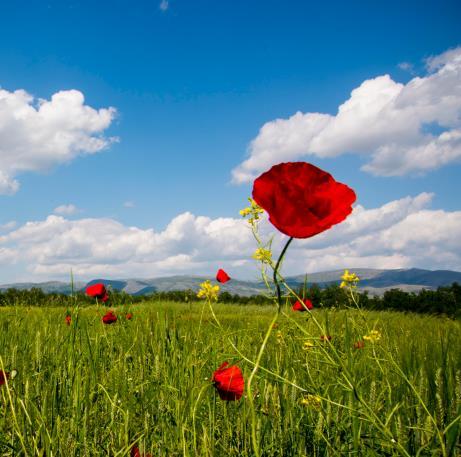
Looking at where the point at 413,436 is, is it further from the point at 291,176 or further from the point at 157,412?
the point at 291,176

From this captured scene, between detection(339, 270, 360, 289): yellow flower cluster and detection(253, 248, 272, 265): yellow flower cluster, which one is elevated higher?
detection(253, 248, 272, 265): yellow flower cluster

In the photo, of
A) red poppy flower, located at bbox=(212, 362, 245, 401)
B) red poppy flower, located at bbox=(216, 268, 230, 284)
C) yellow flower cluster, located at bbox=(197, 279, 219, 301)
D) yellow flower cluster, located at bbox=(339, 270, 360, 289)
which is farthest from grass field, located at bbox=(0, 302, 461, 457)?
red poppy flower, located at bbox=(216, 268, 230, 284)

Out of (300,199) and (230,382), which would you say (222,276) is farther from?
(300,199)

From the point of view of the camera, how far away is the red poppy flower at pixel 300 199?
2.93ft

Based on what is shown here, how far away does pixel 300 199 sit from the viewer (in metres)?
0.90

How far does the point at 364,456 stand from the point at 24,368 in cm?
203

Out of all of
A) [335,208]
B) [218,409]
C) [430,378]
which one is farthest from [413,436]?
[430,378]

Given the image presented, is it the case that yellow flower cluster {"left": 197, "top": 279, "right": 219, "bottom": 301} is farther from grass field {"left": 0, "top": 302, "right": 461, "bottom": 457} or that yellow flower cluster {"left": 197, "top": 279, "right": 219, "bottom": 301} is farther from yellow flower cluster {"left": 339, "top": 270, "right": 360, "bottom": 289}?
yellow flower cluster {"left": 339, "top": 270, "right": 360, "bottom": 289}

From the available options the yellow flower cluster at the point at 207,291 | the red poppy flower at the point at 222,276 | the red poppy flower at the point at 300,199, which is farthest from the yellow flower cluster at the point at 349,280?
the red poppy flower at the point at 300,199

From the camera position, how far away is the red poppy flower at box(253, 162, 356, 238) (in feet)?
2.93

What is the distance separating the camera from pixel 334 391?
2.19 metres

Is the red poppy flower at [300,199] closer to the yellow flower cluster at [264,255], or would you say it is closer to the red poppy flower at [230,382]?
the yellow flower cluster at [264,255]

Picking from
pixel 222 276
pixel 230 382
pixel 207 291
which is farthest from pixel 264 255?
pixel 222 276

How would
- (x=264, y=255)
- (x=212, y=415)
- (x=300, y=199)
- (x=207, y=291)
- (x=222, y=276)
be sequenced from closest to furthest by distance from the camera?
(x=300, y=199) → (x=264, y=255) → (x=212, y=415) → (x=207, y=291) → (x=222, y=276)
